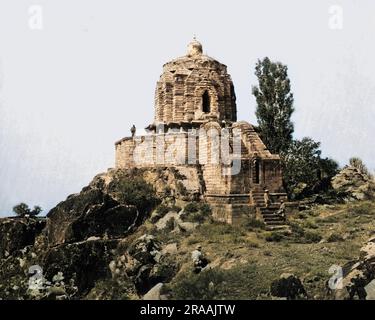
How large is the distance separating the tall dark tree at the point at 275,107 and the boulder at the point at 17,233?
14.7 m

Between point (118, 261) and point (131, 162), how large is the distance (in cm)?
783

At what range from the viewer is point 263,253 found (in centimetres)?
1680

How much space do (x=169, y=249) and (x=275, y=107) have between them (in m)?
14.1

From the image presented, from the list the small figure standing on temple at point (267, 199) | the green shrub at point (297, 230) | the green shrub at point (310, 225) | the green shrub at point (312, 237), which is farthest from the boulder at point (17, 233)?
the green shrub at point (312, 237)

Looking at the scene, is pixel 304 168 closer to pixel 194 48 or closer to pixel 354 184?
pixel 354 184

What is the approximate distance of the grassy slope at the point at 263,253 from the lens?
1477cm

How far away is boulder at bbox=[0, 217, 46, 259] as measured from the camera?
24514 mm

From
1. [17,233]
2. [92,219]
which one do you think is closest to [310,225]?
[92,219]

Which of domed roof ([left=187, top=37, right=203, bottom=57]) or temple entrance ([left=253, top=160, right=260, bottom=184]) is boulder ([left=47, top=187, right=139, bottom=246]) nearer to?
temple entrance ([left=253, top=160, right=260, bottom=184])

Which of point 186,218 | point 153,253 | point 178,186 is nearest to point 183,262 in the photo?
point 153,253

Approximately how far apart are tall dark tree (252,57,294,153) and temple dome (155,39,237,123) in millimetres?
1979
